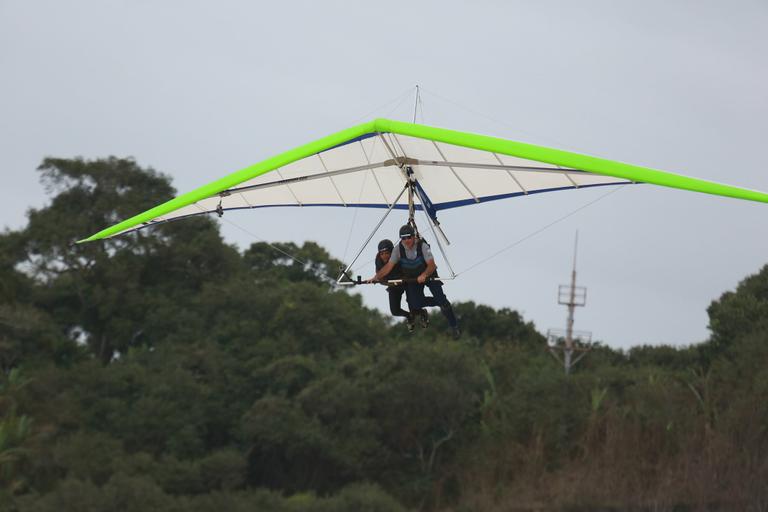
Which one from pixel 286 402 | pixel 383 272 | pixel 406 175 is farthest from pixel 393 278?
pixel 286 402

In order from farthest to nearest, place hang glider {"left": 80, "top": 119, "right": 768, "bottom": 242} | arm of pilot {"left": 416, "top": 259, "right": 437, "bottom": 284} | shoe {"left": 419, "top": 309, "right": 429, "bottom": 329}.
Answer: shoe {"left": 419, "top": 309, "right": 429, "bottom": 329}
arm of pilot {"left": 416, "top": 259, "right": 437, "bottom": 284}
hang glider {"left": 80, "top": 119, "right": 768, "bottom": 242}

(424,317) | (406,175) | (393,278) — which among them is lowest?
(424,317)

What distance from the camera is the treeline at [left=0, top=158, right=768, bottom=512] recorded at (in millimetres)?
49156

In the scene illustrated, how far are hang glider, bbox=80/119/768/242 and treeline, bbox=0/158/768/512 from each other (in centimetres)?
2288

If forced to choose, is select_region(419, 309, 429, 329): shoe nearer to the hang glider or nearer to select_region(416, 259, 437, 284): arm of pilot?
select_region(416, 259, 437, 284): arm of pilot

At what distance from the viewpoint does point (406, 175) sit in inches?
879

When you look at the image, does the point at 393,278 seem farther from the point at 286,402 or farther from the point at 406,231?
the point at 286,402

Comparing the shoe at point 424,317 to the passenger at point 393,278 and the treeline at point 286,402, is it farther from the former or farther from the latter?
the treeline at point 286,402

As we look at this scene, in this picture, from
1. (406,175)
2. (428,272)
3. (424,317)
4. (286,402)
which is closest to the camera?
(428,272)

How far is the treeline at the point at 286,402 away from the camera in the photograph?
161 feet

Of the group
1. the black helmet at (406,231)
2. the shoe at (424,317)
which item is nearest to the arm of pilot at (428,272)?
the black helmet at (406,231)

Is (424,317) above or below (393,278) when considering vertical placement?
below

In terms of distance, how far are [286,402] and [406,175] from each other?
1172 inches

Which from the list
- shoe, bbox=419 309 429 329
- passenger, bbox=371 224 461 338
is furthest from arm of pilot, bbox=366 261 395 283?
shoe, bbox=419 309 429 329
